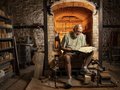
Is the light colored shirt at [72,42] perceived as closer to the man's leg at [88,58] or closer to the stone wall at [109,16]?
the man's leg at [88,58]

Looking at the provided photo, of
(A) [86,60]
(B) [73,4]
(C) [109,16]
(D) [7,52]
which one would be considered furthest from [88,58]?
(C) [109,16]

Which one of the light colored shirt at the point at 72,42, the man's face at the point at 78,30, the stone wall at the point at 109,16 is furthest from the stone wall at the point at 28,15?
the man's face at the point at 78,30

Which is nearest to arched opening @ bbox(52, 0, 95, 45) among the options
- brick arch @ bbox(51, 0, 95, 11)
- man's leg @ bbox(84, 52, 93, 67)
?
brick arch @ bbox(51, 0, 95, 11)

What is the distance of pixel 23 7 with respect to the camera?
808 cm

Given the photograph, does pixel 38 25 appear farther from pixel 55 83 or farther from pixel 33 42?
pixel 55 83

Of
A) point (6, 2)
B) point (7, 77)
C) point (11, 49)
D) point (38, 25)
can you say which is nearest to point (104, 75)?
point (7, 77)

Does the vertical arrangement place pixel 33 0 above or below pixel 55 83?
above

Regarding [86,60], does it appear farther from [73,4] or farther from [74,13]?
[74,13]

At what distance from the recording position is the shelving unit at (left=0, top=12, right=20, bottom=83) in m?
4.80

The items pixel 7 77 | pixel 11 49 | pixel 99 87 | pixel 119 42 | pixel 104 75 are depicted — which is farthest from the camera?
pixel 119 42

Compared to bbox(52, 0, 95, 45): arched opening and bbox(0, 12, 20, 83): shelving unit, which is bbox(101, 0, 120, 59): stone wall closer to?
bbox(52, 0, 95, 45): arched opening

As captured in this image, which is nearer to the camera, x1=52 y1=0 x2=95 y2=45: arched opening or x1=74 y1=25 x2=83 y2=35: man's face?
x1=74 y1=25 x2=83 y2=35: man's face

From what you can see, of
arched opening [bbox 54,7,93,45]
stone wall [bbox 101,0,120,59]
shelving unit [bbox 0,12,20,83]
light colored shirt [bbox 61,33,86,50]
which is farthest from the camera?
stone wall [bbox 101,0,120,59]

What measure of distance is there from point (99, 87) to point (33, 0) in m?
5.37
